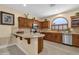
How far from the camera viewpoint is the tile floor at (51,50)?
1529 millimetres

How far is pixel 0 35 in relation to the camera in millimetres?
1517

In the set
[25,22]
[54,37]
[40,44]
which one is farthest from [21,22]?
[54,37]

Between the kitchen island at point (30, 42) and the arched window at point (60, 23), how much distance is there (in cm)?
33

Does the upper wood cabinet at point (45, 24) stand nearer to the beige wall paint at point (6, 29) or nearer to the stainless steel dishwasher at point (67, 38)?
the stainless steel dishwasher at point (67, 38)

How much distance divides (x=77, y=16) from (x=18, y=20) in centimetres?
101

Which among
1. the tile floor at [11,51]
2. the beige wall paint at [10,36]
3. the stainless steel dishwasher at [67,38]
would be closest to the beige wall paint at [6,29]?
the beige wall paint at [10,36]

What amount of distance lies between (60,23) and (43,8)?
1.38 ft

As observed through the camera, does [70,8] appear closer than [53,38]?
Yes

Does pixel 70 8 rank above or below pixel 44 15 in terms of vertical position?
above

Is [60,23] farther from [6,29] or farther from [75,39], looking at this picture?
[6,29]

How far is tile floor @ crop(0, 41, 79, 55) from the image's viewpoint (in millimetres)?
1529

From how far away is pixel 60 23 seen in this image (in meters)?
1.67
